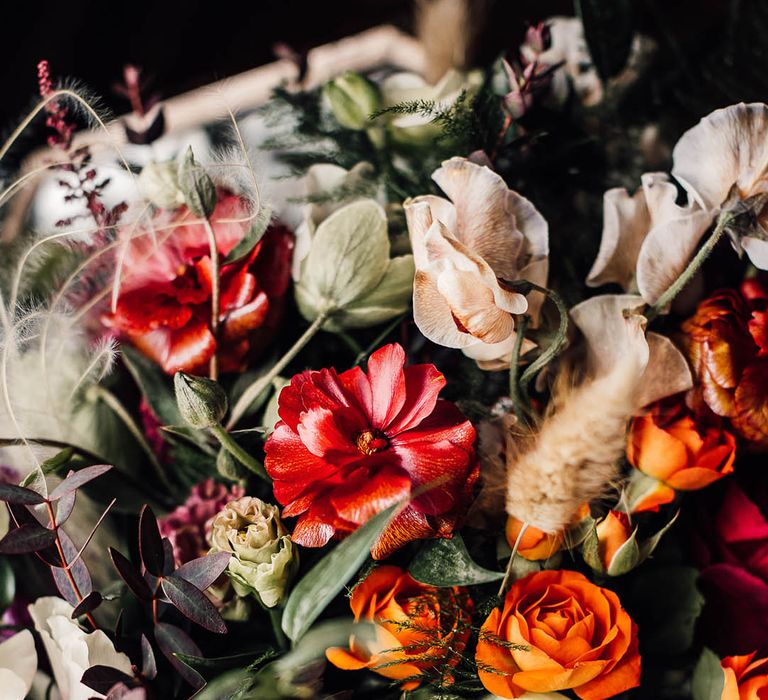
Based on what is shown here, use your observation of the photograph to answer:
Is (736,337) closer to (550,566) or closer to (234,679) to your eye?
(550,566)

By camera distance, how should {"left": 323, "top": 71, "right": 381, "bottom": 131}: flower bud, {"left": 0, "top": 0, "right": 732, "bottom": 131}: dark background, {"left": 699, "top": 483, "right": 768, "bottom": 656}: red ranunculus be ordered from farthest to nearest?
{"left": 0, "top": 0, "right": 732, "bottom": 131}: dark background
{"left": 323, "top": 71, "right": 381, "bottom": 131}: flower bud
{"left": 699, "top": 483, "right": 768, "bottom": 656}: red ranunculus

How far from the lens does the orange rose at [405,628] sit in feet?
1.26

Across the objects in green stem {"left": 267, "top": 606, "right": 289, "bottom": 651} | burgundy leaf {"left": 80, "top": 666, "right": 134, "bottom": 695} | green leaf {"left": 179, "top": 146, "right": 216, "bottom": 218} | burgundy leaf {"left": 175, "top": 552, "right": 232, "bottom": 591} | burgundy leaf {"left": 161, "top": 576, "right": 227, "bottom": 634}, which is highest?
green leaf {"left": 179, "top": 146, "right": 216, "bottom": 218}

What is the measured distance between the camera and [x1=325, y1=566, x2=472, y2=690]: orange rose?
39 centimetres

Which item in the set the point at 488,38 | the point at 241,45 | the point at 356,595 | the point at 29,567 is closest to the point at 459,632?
the point at 356,595

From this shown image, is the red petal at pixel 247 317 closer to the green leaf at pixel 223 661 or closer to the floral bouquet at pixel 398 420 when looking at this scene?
the floral bouquet at pixel 398 420

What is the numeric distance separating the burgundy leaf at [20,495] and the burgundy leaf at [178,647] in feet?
0.30

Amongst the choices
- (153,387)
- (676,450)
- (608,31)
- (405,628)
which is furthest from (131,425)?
(608,31)

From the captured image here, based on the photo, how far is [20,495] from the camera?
0.38m

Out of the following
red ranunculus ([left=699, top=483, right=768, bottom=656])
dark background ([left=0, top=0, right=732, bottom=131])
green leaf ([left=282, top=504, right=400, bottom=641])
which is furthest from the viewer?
dark background ([left=0, top=0, right=732, bottom=131])

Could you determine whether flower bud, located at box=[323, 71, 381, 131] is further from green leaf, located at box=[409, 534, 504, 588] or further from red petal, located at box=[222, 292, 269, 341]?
green leaf, located at box=[409, 534, 504, 588]

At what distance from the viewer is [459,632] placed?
1.29 feet

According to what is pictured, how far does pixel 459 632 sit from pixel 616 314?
0.19m

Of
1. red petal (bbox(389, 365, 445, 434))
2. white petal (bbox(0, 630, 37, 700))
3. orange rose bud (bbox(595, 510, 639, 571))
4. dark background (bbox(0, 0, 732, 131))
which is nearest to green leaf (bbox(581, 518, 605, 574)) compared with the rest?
orange rose bud (bbox(595, 510, 639, 571))
